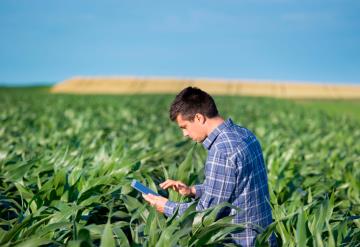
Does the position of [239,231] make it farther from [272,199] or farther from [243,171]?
[272,199]

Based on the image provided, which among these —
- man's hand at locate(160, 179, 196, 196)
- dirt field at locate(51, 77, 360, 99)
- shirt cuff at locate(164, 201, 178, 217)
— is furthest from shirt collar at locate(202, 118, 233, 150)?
dirt field at locate(51, 77, 360, 99)

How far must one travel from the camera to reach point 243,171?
3617mm

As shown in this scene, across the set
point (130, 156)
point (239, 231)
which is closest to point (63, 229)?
point (239, 231)

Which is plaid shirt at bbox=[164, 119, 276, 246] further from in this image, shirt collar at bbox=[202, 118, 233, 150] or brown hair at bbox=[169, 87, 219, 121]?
brown hair at bbox=[169, 87, 219, 121]

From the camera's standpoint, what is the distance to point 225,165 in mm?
3572

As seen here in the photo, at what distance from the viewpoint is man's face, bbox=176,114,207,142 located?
147 inches

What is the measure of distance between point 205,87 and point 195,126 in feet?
198

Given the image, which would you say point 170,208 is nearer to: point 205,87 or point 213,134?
point 213,134

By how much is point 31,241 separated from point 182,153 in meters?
5.28

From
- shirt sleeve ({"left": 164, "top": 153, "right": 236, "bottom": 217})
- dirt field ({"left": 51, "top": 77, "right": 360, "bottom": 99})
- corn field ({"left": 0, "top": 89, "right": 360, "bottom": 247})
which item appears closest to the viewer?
corn field ({"left": 0, "top": 89, "right": 360, "bottom": 247})

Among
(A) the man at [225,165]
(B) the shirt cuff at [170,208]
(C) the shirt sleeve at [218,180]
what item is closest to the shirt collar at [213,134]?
(A) the man at [225,165]

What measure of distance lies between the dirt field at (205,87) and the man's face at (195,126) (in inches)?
2185

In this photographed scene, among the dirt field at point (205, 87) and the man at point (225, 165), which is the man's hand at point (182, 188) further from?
the dirt field at point (205, 87)

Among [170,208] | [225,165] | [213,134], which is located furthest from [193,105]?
[170,208]
